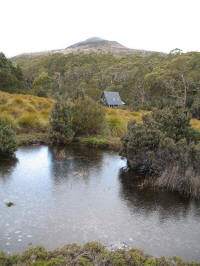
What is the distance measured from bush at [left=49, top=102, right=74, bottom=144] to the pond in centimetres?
379

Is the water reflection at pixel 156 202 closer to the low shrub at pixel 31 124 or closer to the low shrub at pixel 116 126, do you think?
the low shrub at pixel 116 126

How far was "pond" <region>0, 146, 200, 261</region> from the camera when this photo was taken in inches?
247

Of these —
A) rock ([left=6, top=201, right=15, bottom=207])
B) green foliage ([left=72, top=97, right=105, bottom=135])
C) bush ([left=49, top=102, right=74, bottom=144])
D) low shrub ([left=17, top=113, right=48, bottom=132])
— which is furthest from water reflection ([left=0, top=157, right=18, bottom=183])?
green foliage ([left=72, top=97, right=105, bottom=135])

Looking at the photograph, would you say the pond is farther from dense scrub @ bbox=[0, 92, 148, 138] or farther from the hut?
the hut

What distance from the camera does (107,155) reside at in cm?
1441

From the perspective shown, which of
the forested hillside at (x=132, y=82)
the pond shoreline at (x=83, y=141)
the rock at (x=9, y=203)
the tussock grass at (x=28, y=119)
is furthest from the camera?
the forested hillside at (x=132, y=82)

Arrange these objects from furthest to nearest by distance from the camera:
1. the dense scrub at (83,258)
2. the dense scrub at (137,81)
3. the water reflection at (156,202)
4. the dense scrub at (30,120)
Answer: the dense scrub at (137,81), the dense scrub at (30,120), the water reflection at (156,202), the dense scrub at (83,258)

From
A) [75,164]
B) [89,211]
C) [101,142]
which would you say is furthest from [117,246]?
Result: [101,142]

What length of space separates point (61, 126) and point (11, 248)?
398 inches

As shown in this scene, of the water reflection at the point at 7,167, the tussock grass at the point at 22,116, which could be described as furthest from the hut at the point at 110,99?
the water reflection at the point at 7,167

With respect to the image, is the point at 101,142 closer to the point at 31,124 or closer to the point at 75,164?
the point at 75,164

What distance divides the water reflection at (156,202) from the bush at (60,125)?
6.29 meters

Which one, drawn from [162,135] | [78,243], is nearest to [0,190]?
[78,243]

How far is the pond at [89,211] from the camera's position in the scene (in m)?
6.29
